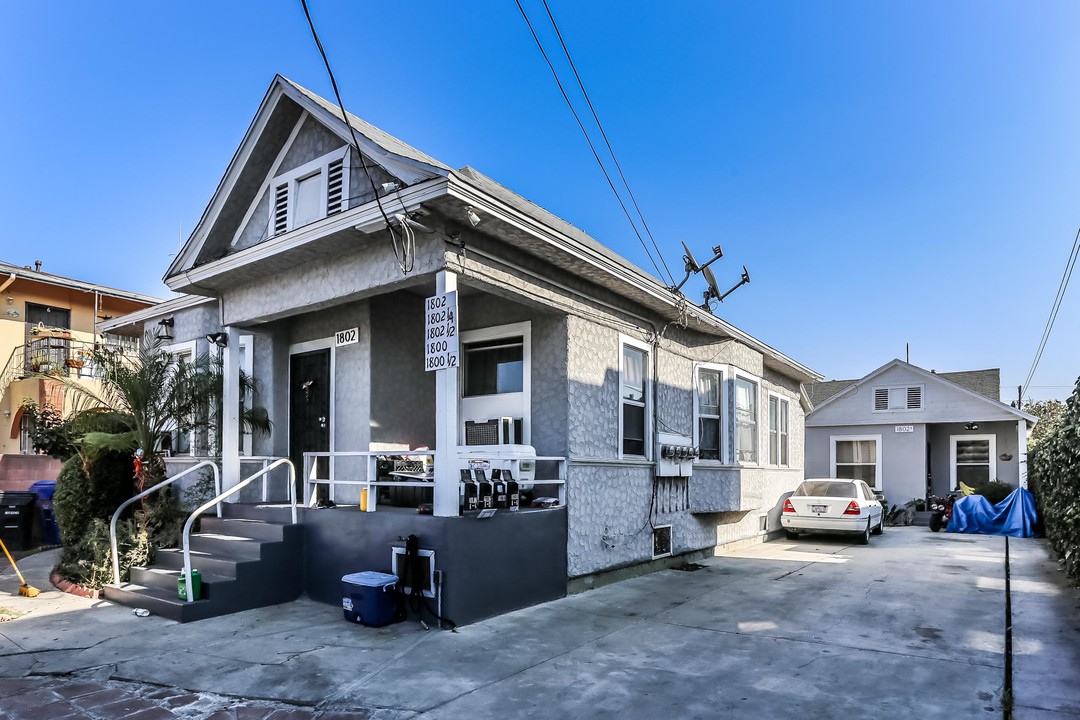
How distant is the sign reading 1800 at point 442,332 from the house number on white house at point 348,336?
264 cm

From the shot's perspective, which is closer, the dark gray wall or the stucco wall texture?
the dark gray wall

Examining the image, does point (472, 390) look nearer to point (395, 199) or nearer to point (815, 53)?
point (395, 199)

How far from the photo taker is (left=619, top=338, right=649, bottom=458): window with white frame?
9.68 metres

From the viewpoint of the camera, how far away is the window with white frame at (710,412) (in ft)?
39.3

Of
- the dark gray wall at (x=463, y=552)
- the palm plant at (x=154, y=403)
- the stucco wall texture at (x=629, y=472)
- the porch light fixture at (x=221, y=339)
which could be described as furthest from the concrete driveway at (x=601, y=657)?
the porch light fixture at (x=221, y=339)

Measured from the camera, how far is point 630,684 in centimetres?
498

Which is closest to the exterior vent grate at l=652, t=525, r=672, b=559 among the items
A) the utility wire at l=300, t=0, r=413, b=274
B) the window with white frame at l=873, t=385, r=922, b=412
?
the utility wire at l=300, t=0, r=413, b=274

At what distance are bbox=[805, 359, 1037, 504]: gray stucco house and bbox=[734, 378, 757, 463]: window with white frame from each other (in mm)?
9130

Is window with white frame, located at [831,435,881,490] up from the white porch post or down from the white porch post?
down

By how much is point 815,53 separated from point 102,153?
14.0m

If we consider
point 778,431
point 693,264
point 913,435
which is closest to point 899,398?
point 913,435

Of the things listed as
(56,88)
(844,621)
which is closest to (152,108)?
(56,88)

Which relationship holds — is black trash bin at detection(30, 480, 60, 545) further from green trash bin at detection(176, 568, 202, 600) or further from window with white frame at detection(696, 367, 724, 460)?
window with white frame at detection(696, 367, 724, 460)

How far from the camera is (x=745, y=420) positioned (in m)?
13.3
